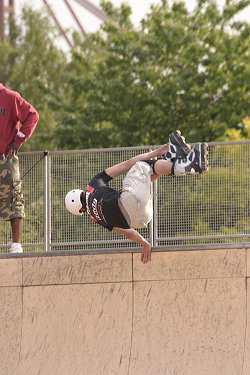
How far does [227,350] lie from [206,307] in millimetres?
519

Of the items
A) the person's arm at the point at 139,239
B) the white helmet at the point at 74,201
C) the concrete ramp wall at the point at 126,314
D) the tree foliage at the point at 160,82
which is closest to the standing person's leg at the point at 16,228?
the concrete ramp wall at the point at 126,314

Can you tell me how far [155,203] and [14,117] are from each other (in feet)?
6.04

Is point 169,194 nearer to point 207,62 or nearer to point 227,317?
point 227,317

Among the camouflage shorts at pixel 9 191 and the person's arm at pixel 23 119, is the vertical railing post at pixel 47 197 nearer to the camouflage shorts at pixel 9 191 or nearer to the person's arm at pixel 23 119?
the camouflage shorts at pixel 9 191

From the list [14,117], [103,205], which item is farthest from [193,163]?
[14,117]

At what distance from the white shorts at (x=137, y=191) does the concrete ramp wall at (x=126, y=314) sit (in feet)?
2.62

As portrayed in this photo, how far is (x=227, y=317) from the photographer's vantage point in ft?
52.7

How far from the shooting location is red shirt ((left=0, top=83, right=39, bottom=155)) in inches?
661

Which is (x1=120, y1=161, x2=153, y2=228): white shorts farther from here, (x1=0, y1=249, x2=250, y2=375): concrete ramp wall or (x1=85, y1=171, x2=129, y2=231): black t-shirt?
(x1=0, y1=249, x2=250, y2=375): concrete ramp wall

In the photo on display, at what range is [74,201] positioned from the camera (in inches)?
638

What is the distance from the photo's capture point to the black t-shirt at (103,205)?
15703 millimetres

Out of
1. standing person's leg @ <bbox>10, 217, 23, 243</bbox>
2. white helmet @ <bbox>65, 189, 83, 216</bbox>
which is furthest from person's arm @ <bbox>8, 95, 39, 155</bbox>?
white helmet @ <bbox>65, 189, 83, 216</bbox>

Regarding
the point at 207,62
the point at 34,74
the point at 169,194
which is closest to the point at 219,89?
the point at 207,62

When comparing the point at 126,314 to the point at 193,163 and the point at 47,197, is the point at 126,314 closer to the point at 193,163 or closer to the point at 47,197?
the point at 47,197
